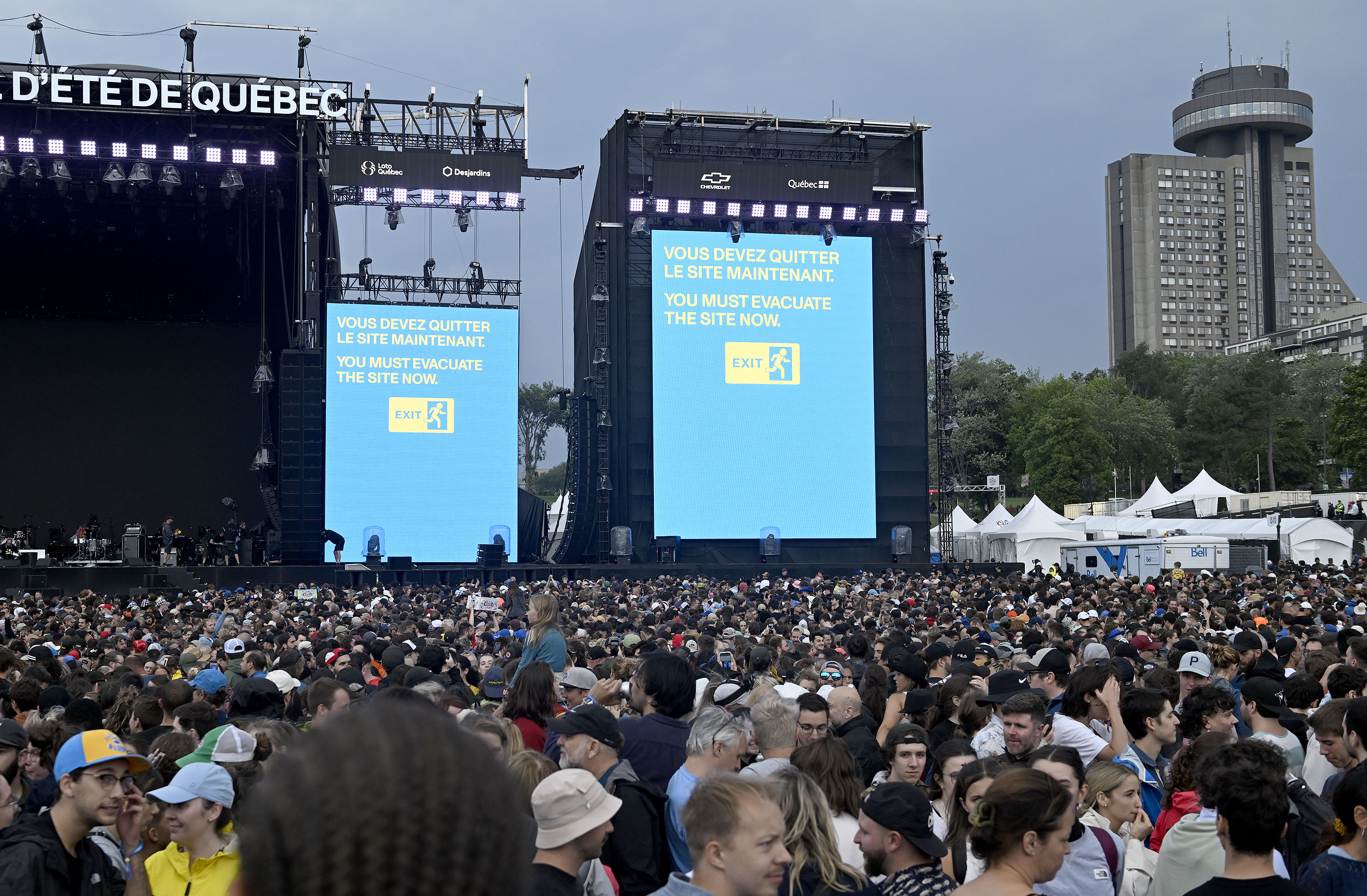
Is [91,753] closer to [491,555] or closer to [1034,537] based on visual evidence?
[491,555]

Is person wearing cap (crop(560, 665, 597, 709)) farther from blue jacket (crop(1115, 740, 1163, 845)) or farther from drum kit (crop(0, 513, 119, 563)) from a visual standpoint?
Result: drum kit (crop(0, 513, 119, 563))

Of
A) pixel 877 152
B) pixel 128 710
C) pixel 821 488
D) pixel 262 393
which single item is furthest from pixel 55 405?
pixel 128 710

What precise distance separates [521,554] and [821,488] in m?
9.59

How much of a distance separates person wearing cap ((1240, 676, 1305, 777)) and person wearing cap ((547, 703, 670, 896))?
297 centimetres

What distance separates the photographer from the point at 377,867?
1220 mm

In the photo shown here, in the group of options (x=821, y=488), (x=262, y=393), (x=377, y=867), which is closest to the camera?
(x=377, y=867)

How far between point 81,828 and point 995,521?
38132 millimetres

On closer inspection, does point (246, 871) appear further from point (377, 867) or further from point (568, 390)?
point (568, 390)

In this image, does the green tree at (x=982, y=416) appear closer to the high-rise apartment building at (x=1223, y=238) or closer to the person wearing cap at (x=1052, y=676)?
the high-rise apartment building at (x=1223, y=238)

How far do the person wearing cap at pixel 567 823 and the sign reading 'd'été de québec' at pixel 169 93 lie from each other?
27.5 metres

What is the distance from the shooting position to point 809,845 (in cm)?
356

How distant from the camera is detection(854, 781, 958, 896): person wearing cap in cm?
354

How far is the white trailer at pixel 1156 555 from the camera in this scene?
2962 cm

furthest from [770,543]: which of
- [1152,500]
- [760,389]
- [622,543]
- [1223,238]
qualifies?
[1223,238]
